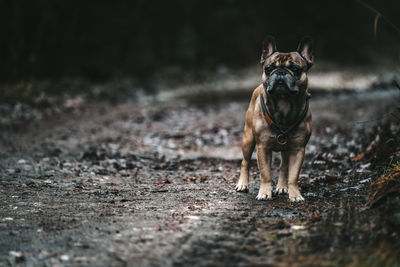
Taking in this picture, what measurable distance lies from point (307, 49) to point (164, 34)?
27483mm

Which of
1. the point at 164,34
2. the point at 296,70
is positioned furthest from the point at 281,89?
the point at 164,34

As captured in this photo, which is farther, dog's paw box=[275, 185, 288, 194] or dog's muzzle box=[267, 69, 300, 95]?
dog's paw box=[275, 185, 288, 194]

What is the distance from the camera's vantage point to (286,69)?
513cm

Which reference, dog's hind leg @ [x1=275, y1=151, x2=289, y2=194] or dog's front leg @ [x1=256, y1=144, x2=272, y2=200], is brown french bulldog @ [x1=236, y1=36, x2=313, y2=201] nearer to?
dog's front leg @ [x1=256, y1=144, x2=272, y2=200]

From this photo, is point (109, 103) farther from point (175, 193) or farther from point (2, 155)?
point (175, 193)

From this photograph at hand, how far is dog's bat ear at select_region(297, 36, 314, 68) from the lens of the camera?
544cm

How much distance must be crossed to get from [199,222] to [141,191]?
5.80 ft

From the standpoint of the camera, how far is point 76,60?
897 inches

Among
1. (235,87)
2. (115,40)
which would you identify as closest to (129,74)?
(115,40)

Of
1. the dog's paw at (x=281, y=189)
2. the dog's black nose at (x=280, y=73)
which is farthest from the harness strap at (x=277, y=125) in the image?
the dog's paw at (x=281, y=189)

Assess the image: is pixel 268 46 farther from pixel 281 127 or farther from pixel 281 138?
pixel 281 138

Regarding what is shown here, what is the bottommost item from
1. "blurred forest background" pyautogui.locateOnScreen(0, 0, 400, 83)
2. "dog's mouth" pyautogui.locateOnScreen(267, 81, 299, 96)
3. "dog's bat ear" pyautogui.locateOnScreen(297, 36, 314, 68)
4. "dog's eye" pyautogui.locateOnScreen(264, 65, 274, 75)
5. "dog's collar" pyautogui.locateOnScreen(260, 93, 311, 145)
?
"dog's collar" pyautogui.locateOnScreen(260, 93, 311, 145)

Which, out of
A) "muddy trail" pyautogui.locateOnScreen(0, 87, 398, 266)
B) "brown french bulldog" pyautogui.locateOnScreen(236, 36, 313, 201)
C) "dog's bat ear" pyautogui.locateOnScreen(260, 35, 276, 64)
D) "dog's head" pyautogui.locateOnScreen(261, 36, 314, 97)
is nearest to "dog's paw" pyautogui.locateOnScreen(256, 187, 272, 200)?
"brown french bulldog" pyautogui.locateOnScreen(236, 36, 313, 201)

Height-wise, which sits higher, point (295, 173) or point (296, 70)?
point (296, 70)
